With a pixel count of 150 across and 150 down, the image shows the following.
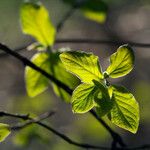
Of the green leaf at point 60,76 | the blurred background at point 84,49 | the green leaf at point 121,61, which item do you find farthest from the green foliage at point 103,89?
the blurred background at point 84,49

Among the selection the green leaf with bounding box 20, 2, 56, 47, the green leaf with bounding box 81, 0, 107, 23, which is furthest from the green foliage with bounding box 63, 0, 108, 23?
the green leaf with bounding box 20, 2, 56, 47

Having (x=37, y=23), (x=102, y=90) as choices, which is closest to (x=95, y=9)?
(x=37, y=23)

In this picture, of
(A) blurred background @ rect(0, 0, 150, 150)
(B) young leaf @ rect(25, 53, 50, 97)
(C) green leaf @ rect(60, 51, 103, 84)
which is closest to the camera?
(C) green leaf @ rect(60, 51, 103, 84)

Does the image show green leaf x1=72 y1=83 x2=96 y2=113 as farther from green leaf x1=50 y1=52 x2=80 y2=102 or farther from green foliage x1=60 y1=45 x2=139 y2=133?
green leaf x1=50 y1=52 x2=80 y2=102

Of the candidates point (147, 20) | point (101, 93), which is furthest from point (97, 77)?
point (147, 20)

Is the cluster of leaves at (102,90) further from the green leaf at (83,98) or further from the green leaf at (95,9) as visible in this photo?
the green leaf at (95,9)

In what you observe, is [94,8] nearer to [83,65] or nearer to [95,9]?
[95,9]
